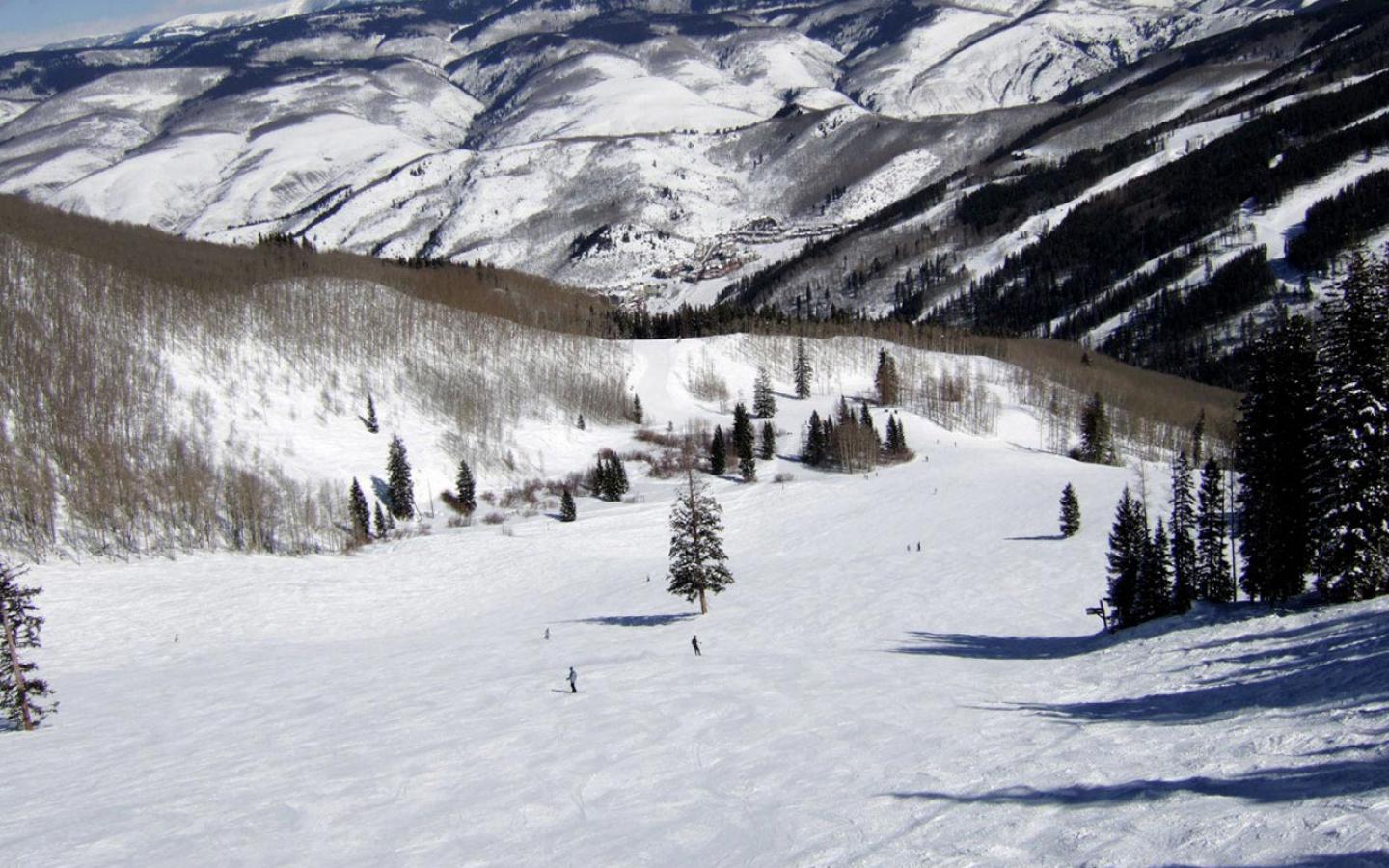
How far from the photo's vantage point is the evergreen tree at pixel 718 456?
5276 inches

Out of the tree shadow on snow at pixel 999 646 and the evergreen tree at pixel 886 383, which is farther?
the evergreen tree at pixel 886 383

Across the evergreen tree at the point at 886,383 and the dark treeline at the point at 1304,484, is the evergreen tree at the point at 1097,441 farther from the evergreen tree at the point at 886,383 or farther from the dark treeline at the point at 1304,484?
the dark treeline at the point at 1304,484

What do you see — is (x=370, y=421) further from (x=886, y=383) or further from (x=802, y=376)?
(x=886, y=383)

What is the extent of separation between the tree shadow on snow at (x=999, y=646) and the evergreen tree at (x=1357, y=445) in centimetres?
1008

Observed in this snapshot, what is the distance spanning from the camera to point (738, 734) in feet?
88.1

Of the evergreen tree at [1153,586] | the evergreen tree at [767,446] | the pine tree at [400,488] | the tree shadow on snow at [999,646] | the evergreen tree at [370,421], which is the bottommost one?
the tree shadow on snow at [999,646]

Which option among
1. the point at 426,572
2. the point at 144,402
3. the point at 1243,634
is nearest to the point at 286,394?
the point at 144,402

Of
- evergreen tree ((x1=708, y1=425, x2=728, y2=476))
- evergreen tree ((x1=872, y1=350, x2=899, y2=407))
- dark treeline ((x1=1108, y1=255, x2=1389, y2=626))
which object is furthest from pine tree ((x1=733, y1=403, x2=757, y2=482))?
dark treeline ((x1=1108, y1=255, x2=1389, y2=626))

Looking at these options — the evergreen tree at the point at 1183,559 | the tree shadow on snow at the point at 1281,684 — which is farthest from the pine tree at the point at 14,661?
the evergreen tree at the point at 1183,559

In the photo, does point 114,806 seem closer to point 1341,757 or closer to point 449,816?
point 449,816

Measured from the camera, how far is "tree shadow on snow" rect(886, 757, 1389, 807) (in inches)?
576

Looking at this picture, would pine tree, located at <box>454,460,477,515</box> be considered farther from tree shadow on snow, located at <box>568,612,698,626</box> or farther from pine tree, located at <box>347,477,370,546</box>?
tree shadow on snow, located at <box>568,612,698,626</box>

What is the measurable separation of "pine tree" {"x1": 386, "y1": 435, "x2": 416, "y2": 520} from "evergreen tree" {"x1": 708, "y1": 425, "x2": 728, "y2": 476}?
43521 mm

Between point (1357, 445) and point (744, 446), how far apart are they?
98603 millimetres
